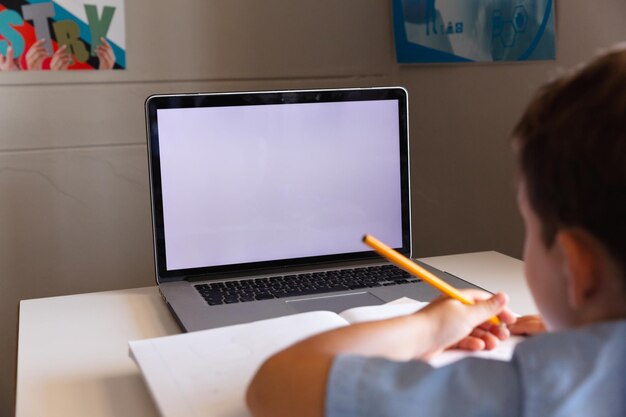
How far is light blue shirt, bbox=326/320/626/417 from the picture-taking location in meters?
0.47

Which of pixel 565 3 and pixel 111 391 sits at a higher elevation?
pixel 565 3

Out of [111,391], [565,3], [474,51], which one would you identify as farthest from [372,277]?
[565,3]

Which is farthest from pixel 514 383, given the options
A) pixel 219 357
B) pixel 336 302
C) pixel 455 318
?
pixel 336 302

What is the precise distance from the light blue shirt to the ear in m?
0.02

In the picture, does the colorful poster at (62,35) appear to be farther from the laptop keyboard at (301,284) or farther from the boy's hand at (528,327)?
the boy's hand at (528,327)

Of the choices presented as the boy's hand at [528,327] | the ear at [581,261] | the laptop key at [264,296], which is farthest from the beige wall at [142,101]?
the ear at [581,261]

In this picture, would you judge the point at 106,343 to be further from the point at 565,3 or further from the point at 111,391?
the point at 565,3

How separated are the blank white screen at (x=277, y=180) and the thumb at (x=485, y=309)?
0.46m

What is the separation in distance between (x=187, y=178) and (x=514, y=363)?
2.36 ft

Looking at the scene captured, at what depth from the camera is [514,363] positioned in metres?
0.49

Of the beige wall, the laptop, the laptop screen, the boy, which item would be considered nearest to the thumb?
the boy

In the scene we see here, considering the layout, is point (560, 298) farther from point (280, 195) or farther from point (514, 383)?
point (280, 195)

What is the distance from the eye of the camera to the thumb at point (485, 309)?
746 millimetres

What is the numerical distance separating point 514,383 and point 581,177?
13cm
